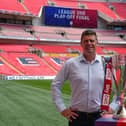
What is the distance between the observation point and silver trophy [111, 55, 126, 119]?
6.13 feet

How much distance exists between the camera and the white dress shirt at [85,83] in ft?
7.04

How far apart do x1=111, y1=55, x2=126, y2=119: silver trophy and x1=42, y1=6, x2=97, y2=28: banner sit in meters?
30.4

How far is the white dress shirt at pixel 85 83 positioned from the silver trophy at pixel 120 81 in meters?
0.25

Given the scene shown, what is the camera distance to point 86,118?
2209mm

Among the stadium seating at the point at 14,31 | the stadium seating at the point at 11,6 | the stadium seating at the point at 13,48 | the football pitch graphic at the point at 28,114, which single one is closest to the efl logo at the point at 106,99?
the football pitch graphic at the point at 28,114

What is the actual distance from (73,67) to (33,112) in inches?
162

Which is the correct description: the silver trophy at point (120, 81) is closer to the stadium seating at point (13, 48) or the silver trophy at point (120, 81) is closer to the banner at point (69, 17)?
the stadium seating at point (13, 48)

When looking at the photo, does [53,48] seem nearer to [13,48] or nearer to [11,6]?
[13,48]

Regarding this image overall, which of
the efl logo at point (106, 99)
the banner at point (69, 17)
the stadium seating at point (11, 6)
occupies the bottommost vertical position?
the efl logo at point (106, 99)

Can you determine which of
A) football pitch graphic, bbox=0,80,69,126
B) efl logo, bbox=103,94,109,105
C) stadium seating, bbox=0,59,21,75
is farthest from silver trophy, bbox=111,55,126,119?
stadium seating, bbox=0,59,21,75

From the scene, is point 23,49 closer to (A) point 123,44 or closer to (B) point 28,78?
(B) point 28,78

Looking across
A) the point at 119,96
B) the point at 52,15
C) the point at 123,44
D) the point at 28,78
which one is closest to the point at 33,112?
the point at 119,96

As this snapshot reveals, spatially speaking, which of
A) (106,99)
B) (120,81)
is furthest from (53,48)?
(120,81)

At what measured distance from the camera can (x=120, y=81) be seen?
1.87 m
